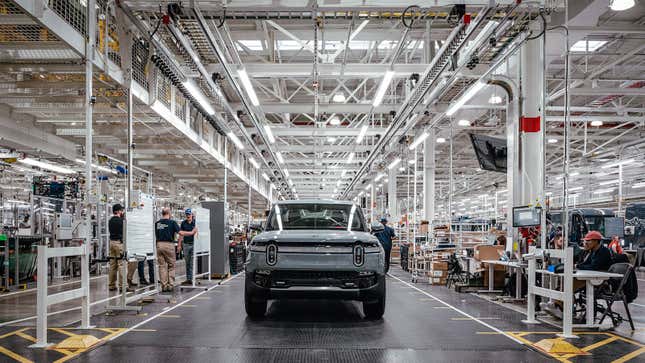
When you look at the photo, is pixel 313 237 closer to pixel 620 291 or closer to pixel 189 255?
pixel 620 291

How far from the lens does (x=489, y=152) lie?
37.2 feet

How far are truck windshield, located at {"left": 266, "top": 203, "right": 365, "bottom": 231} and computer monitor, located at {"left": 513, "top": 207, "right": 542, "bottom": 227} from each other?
2603 mm

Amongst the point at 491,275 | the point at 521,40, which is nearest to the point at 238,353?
the point at 521,40

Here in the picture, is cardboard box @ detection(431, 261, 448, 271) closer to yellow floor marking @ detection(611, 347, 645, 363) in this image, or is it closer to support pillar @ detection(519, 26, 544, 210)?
support pillar @ detection(519, 26, 544, 210)

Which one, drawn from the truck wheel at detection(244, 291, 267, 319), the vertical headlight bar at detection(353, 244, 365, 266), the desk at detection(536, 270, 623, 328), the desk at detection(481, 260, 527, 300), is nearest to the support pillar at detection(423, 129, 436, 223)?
the desk at detection(481, 260, 527, 300)

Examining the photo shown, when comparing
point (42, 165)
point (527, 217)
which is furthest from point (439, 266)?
point (42, 165)

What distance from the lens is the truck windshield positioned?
25.2 ft

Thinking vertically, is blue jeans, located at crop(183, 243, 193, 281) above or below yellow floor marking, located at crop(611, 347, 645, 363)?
above

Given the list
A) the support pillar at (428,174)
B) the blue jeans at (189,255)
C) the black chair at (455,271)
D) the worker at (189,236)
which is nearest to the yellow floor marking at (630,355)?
the black chair at (455,271)

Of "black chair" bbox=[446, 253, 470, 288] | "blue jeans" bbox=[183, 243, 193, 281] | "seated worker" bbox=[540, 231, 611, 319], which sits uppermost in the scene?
"seated worker" bbox=[540, 231, 611, 319]

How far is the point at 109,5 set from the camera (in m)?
7.68

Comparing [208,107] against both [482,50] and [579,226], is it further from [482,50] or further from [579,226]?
[579,226]

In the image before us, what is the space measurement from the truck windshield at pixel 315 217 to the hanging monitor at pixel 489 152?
444cm

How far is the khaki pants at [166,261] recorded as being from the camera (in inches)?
412
